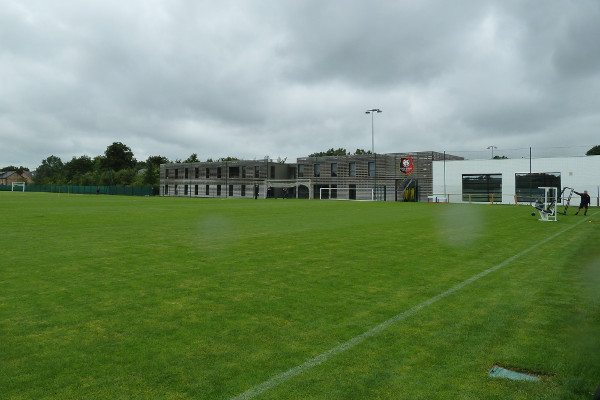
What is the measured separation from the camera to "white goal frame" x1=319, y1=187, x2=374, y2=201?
2466 inches

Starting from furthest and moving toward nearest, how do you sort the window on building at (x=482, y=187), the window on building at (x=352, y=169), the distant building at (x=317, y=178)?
the window on building at (x=352, y=169), the distant building at (x=317, y=178), the window on building at (x=482, y=187)

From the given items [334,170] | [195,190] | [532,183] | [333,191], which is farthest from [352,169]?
[195,190]

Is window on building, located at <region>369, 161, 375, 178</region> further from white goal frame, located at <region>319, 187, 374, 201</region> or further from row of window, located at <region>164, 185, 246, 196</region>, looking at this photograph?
row of window, located at <region>164, 185, 246, 196</region>

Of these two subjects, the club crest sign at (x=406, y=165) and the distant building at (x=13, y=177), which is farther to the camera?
the distant building at (x=13, y=177)

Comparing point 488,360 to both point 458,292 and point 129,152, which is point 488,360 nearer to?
point 458,292

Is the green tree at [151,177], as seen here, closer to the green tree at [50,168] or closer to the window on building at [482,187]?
the window on building at [482,187]

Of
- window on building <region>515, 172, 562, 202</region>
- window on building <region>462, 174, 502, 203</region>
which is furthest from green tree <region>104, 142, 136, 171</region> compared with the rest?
window on building <region>515, 172, 562, 202</region>

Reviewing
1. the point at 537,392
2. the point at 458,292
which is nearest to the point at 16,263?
the point at 458,292

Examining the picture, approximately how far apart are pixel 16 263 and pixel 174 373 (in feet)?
21.9

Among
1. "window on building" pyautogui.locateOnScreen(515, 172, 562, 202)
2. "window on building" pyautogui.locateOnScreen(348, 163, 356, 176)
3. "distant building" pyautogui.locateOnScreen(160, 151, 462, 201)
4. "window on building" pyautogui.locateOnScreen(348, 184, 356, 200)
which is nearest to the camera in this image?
"window on building" pyautogui.locateOnScreen(515, 172, 562, 202)

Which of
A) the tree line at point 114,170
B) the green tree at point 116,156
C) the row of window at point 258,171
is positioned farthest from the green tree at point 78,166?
the row of window at point 258,171

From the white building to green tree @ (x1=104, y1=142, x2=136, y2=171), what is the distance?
105436 millimetres

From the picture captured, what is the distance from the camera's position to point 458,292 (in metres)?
6.48

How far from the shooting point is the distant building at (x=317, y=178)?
57.8m
